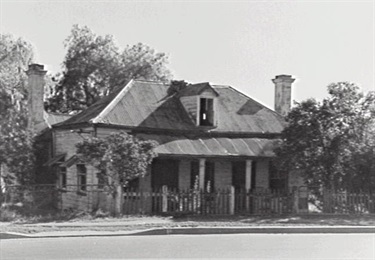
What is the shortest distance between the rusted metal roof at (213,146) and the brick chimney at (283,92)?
5.02 metres

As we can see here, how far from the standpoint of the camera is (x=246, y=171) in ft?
95.1

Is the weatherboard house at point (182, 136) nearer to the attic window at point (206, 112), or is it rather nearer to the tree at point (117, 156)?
the attic window at point (206, 112)

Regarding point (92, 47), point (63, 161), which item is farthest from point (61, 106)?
point (63, 161)

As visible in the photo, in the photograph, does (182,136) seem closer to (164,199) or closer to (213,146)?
(213,146)

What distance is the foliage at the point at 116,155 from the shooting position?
77.9ft

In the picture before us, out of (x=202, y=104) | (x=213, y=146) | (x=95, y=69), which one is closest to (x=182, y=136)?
(x=213, y=146)

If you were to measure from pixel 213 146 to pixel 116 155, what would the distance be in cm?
569

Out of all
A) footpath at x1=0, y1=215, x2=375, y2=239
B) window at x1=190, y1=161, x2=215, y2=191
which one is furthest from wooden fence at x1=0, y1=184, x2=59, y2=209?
window at x1=190, y1=161, x2=215, y2=191

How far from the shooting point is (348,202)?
27.0m

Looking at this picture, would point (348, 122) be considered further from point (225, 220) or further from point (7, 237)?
point (7, 237)

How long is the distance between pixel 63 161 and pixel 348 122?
38.6 feet

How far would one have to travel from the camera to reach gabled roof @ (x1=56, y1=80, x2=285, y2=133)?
1104 inches

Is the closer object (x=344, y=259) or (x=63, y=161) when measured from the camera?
(x=344, y=259)

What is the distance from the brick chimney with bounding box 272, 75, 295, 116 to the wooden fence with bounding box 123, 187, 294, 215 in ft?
Answer: 28.0
